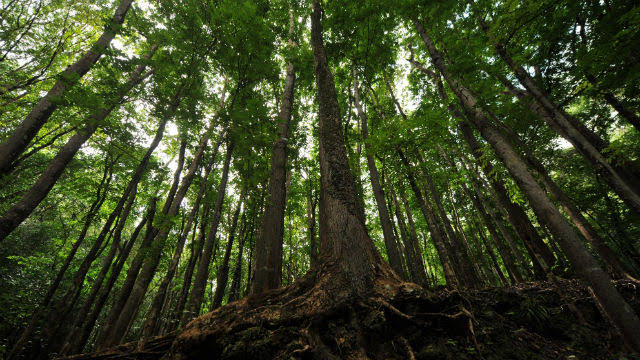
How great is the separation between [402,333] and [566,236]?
147 inches

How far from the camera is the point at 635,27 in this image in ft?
9.72

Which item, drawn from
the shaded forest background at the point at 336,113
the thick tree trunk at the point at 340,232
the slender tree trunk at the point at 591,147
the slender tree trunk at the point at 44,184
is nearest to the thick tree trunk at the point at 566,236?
the shaded forest background at the point at 336,113

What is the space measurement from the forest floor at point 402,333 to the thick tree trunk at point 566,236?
0.89 feet

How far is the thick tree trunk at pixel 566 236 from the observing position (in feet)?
9.68

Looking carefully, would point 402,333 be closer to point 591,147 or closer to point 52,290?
point 591,147

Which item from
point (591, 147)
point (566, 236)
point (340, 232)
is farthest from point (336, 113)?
point (591, 147)

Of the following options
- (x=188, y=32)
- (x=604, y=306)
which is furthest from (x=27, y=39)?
(x=604, y=306)

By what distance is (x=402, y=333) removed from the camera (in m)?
2.51

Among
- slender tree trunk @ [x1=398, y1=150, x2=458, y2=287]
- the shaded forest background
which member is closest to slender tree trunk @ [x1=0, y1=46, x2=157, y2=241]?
the shaded forest background

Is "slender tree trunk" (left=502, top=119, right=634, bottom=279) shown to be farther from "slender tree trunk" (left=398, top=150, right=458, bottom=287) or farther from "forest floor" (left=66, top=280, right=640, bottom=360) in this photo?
"forest floor" (left=66, top=280, right=640, bottom=360)

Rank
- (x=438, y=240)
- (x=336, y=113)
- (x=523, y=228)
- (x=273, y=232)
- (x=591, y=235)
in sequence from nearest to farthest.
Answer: (x=336, y=113) → (x=273, y=232) → (x=523, y=228) → (x=591, y=235) → (x=438, y=240)

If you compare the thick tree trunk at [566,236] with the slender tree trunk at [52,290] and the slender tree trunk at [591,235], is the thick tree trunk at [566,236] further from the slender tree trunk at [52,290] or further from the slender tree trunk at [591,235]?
the slender tree trunk at [52,290]

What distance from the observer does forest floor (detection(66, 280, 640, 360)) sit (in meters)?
2.32

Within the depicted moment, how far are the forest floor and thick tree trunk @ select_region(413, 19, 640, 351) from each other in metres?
0.27
